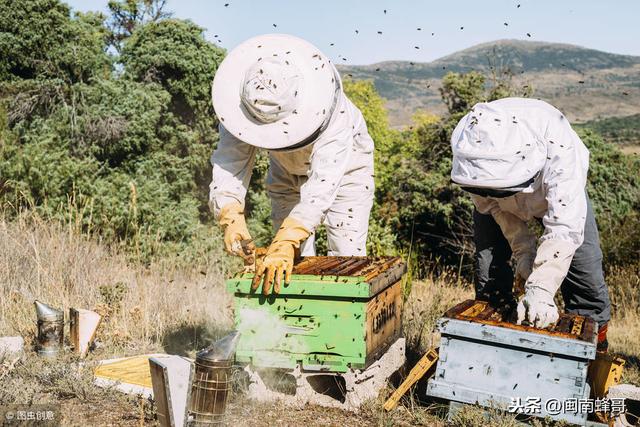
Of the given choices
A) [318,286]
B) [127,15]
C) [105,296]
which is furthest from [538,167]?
[127,15]

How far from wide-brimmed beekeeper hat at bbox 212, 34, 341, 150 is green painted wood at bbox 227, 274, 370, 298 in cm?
87

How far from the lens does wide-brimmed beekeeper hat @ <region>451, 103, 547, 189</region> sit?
136 inches

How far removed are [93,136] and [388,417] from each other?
9.73m

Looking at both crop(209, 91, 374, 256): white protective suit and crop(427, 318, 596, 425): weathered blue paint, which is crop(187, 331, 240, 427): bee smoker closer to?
crop(209, 91, 374, 256): white protective suit

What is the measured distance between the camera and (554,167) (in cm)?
367

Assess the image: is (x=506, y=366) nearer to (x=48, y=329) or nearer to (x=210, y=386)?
(x=210, y=386)

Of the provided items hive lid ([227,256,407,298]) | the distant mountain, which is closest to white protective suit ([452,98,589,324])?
hive lid ([227,256,407,298])

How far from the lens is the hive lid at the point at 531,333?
315 cm

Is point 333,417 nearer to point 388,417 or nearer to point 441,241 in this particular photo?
point 388,417

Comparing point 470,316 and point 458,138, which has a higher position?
point 458,138

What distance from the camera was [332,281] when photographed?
11.6 feet

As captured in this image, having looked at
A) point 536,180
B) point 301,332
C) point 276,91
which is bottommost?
point 301,332

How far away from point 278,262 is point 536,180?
1.62 meters

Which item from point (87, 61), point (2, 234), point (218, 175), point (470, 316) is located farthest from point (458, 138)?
point (87, 61)
